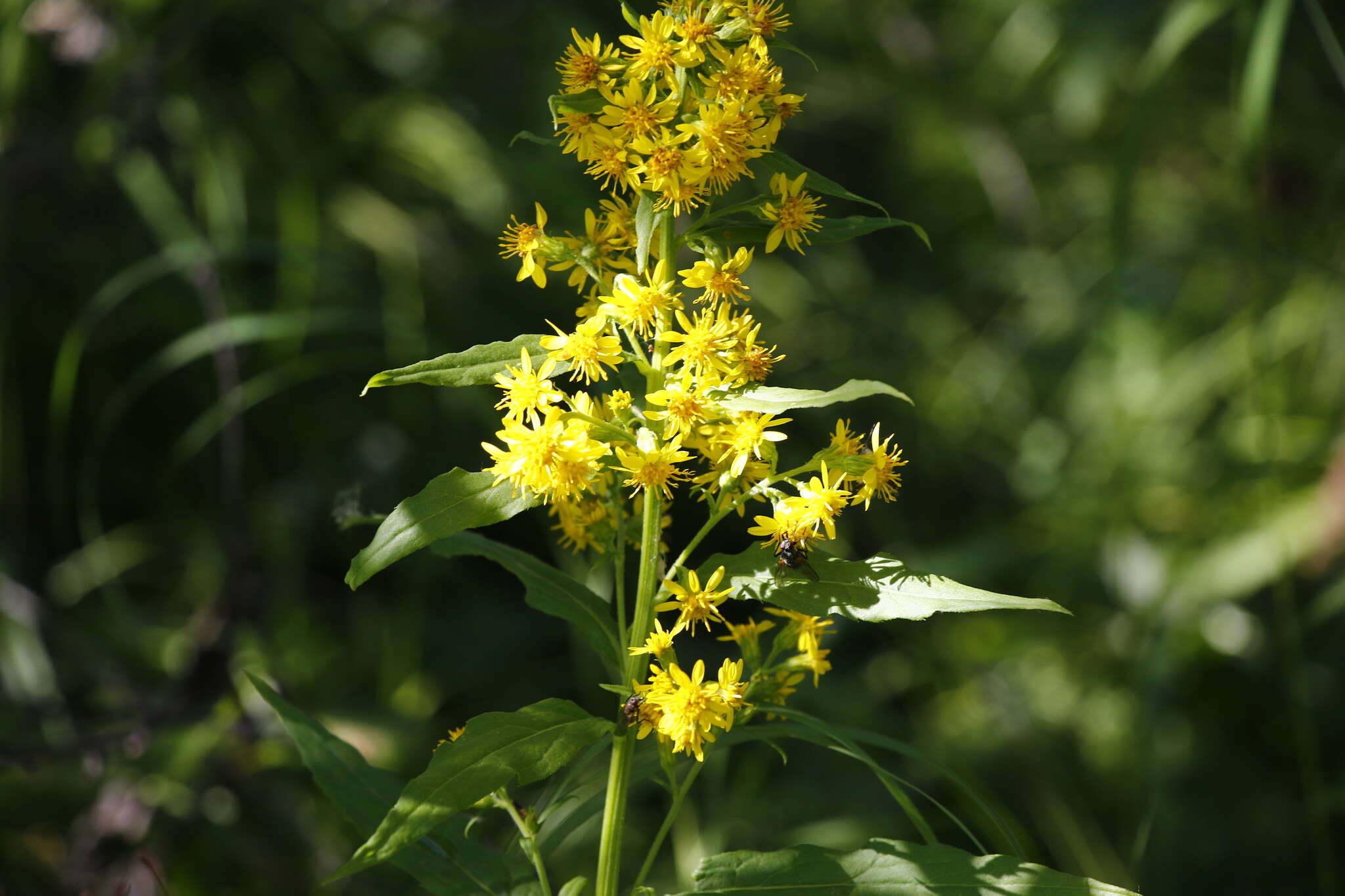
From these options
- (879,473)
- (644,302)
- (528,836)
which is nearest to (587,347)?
(644,302)

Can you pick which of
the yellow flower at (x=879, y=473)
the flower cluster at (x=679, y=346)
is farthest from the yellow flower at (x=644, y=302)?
the yellow flower at (x=879, y=473)

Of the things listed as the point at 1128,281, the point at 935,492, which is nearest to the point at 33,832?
the point at 935,492

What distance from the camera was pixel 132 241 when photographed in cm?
246

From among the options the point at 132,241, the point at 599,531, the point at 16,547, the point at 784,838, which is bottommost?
the point at 784,838

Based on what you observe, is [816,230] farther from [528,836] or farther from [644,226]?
[528,836]

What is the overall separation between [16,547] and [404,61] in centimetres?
166

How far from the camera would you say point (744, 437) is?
86 cm

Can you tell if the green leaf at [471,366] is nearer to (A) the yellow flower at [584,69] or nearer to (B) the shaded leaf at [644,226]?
(B) the shaded leaf at [644,226]

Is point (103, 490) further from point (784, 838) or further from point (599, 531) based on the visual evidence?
point (599, 531)

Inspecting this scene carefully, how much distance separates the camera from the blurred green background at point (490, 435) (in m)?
1.87

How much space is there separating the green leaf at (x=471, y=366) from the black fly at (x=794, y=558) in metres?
0.23

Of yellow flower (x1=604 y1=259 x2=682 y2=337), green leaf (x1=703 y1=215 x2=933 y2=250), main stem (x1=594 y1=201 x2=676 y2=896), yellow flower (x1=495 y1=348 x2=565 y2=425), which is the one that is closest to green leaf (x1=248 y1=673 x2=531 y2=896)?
main stem (x1=594 y1=201 x2=676 y2=896)

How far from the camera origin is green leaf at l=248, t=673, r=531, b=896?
0.94 metres

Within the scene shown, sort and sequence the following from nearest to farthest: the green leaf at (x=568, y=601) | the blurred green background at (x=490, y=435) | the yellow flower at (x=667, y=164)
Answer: the yellow flower at (x=667, y=164) < the green leaf at (x=568, y=601) < the blurred green background at (x=490, y=435)
